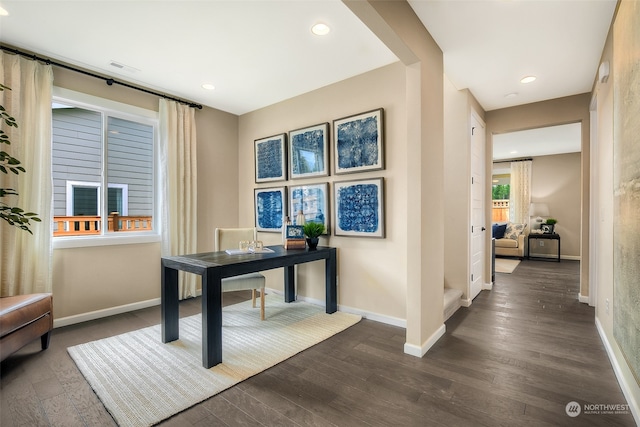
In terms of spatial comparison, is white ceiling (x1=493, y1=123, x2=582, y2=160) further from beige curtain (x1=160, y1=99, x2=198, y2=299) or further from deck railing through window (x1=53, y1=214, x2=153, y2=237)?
deck railing through window (x1=53, y1=214, x2=153, y2=237)

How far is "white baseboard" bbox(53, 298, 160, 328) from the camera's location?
117 inches

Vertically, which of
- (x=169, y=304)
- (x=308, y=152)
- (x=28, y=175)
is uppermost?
(x=308, y=152)

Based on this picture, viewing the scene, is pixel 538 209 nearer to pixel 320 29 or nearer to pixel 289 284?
pixel 289 284

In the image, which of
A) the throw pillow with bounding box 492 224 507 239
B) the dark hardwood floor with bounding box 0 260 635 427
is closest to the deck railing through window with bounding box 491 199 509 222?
the throw pillow with bounding box 492 224 507 239

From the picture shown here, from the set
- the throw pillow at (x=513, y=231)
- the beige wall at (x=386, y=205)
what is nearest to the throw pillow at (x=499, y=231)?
the throw pillow at (x=513, y=231)

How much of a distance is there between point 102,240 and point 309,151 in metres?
2.49

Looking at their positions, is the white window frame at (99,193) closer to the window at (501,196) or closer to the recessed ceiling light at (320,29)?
the recessed ceiling light at (320,29)

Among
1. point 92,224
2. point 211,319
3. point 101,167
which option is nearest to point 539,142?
point 211,319

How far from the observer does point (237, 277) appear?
306cm

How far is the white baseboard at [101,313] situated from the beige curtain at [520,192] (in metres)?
8.06

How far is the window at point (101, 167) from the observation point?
123 inches

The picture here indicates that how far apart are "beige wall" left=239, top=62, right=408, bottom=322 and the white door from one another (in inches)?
51.8

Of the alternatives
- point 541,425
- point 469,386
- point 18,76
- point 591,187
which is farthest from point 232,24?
point 591,187

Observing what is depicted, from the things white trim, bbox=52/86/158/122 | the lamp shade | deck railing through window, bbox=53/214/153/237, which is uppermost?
white trim, bbox=52/86/158/122
